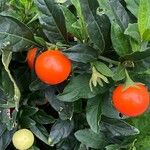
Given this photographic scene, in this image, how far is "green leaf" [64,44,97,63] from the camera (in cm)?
108

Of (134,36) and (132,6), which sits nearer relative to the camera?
(134,36)

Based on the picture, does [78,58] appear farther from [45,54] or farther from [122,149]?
[122,149]

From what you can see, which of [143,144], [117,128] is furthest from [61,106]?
[143,144]

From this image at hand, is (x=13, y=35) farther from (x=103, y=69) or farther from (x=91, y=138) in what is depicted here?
(x=91, y=138)

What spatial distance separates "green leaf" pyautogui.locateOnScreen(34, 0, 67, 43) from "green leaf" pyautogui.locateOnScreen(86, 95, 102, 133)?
219 millimetres

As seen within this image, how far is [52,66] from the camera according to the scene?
1.07 meters

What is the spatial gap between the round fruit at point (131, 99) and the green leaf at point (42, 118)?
0.34m

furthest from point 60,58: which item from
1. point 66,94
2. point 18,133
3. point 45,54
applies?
point 18,133

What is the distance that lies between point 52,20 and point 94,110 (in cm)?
32

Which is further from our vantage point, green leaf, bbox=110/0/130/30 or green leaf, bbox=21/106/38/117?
→ green leaf, bbox=21/106/38/117

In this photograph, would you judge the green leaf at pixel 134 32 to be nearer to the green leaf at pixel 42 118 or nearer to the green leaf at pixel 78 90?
the green leaf at pixel 78 90

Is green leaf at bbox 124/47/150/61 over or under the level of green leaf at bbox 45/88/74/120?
over

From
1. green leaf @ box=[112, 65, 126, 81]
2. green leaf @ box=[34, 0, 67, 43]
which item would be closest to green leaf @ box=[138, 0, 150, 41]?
green leaf @ box=[112, 65, 126, 81]

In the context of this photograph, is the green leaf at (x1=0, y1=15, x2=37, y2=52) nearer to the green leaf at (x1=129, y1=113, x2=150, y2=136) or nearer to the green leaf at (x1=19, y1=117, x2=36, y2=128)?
the green leaf at (x1=19, y1=117, x2=36, y2=128)
